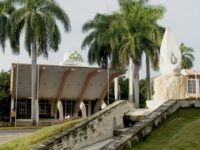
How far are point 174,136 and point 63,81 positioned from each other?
26.5 m

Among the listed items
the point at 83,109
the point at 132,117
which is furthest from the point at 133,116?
the point at 83,109

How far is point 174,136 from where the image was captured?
6.44m

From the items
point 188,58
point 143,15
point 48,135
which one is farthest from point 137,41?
point 188,58

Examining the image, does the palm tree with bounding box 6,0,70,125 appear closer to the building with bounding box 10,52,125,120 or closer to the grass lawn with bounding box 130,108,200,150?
the building with bounding box 10,52,125,120

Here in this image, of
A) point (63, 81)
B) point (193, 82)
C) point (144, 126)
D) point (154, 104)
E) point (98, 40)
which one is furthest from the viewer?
point (193, 82)

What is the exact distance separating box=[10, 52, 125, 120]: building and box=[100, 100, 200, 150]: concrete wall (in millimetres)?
21922

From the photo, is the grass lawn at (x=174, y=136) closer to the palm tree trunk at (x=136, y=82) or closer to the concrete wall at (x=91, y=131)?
the concrete wall at (x=91, y=131)

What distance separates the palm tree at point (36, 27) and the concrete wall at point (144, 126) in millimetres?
19269

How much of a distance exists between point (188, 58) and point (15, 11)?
98.9 feet

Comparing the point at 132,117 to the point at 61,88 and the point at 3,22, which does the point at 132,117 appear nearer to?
the point at 3,22

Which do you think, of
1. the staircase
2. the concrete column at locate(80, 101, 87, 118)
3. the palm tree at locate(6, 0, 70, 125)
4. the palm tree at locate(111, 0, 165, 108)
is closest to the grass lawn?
the staircase

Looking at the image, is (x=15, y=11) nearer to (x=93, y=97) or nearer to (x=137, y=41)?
(x=137, y=41)

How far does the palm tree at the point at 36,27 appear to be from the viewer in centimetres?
2653

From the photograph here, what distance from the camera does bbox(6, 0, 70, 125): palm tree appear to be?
1045 inches
